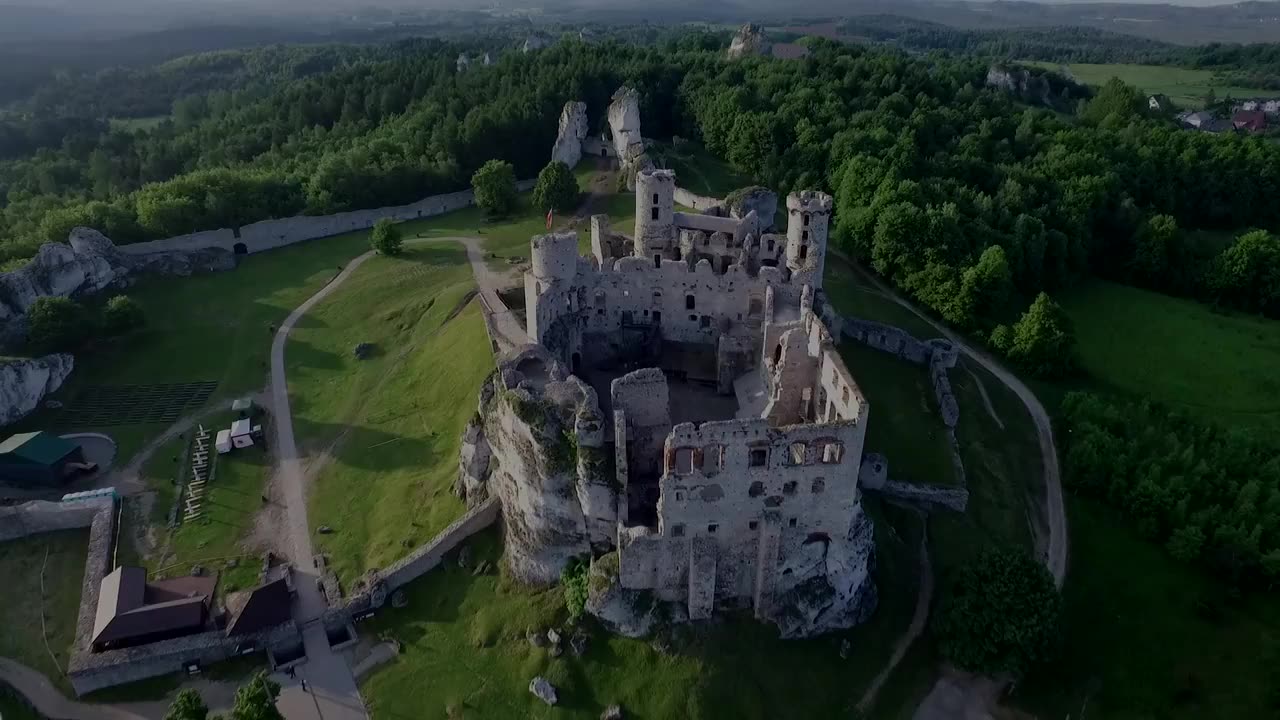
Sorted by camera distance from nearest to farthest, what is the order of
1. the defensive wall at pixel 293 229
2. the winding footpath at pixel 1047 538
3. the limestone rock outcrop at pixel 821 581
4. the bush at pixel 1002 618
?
the limestone rock outcrop at pixel 821 581 → the bush at pixel 1002 618 → the winding footpath at pixel 1047 538 → the defensive wall at pixel 293 229

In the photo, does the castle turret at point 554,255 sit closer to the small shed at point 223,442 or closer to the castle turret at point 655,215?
the castle turret at point 655,215

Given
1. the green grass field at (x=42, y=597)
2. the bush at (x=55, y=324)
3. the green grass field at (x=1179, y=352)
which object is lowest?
the green grass field at (x=42, y=597)

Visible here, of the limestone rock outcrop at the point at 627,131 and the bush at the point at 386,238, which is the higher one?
the limestone rock outcrop at the point at 627,131

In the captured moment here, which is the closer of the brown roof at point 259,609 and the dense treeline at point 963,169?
the brown roof at point 259,609

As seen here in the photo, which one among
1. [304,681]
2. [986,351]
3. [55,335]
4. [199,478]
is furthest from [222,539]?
[986,351]

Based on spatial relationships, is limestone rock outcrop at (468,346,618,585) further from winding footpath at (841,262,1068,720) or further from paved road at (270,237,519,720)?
winding footpath at (841,262,1068,720)

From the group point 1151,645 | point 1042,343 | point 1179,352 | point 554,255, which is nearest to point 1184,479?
point 1151,645

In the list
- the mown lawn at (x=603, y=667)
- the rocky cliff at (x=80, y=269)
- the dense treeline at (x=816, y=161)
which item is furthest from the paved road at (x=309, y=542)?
the dense treeline at (x=816, y=161)

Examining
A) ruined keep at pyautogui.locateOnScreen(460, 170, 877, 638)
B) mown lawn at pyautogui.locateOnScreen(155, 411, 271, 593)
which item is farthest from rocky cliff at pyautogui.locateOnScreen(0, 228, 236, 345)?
ruined keep at pyautogui.locateOnScreen(460, 170, 877, 638)
